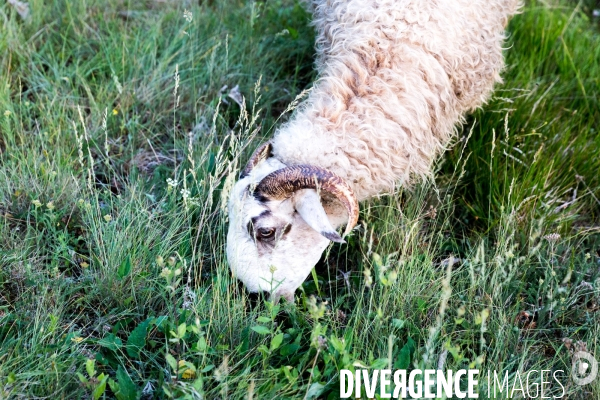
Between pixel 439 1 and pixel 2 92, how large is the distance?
289 centimetres

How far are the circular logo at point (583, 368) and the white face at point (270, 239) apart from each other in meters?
1.39

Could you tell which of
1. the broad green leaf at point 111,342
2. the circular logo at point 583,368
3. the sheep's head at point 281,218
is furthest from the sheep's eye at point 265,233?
the circular logo at point 583,368

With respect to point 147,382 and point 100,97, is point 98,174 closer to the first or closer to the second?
point 100,97

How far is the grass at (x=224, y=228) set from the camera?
110 inches

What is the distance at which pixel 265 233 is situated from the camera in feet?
11.0

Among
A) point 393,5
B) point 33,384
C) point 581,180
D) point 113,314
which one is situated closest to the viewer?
point 33,384

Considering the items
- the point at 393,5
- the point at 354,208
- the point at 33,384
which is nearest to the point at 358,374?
the point at 354,208

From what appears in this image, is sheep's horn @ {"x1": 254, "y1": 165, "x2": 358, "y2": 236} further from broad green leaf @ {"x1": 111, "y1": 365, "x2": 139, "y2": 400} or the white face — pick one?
broad green leaf @ {"x1": 111, "y1": 365, "x2": 139, "y2": 400}

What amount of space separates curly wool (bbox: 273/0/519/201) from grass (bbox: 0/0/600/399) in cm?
31

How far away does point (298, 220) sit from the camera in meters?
3.44

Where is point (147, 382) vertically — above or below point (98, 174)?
below

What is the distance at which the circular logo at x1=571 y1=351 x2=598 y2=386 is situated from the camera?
2821mm

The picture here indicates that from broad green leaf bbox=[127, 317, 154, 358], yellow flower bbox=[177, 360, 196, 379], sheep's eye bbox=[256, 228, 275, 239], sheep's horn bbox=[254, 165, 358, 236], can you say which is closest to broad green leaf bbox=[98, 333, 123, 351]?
broad green leaf bbox=[127, 317, 154, 358]

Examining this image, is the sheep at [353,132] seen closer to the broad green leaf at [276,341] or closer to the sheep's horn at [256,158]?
the sheep's horn at [256,158]
